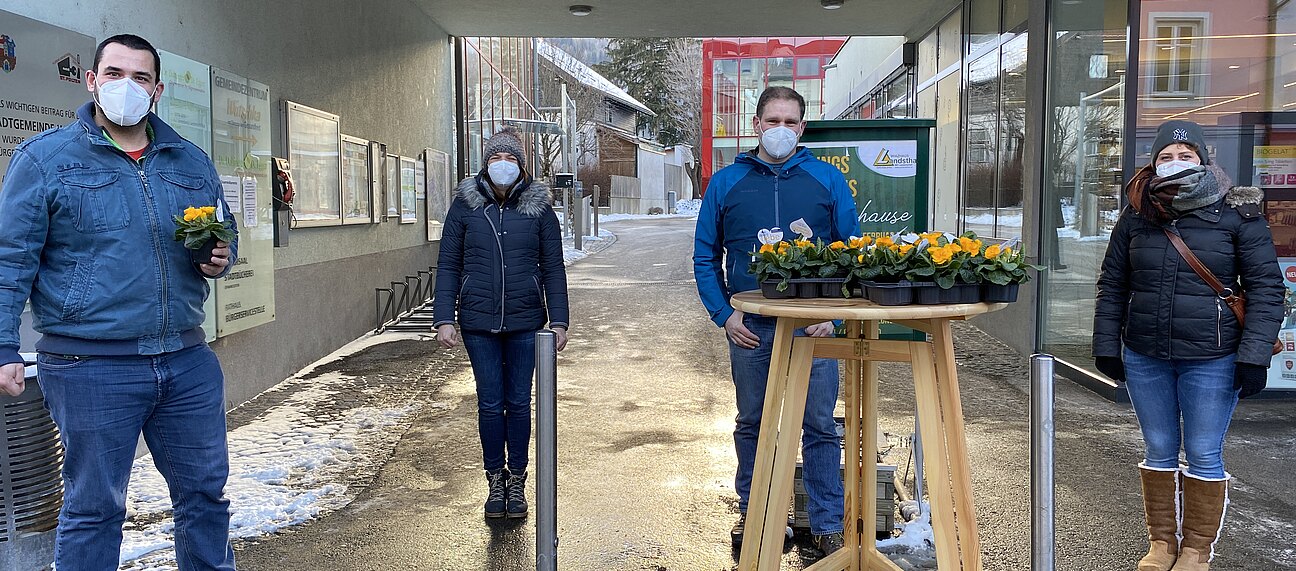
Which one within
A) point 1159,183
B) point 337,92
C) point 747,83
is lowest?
point 1159,183

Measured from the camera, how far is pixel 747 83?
5294 centimetres

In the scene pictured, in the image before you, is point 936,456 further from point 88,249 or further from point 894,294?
point 88,249

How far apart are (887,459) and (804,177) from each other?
2.33m

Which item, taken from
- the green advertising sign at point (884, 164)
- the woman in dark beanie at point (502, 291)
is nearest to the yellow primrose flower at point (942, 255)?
the woman in dark beanie at point (502, 291)

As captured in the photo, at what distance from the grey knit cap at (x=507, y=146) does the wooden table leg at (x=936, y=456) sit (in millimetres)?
2287

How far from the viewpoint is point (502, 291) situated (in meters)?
4.46

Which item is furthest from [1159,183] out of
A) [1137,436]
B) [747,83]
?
[747,83]

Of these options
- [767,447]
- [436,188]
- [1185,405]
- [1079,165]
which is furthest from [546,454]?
[436,188]

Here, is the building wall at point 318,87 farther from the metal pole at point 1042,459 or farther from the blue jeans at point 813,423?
the metal pole at point 1042,459

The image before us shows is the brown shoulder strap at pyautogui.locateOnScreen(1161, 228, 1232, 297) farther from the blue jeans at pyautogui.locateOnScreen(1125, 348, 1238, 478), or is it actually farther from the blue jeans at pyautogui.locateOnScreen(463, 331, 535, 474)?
the blue jeans at pyautogui.locateOnScreen(463, 331, 535, 474)

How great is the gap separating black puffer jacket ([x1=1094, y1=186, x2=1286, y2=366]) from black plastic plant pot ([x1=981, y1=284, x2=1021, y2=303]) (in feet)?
3.75

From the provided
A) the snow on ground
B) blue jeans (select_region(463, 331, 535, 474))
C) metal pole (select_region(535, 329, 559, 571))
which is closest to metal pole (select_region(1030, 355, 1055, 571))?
metal pole (select_region(535, 329, 559, 571))

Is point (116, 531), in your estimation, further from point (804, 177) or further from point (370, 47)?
point (370, 47)

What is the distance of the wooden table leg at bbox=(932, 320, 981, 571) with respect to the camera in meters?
2.93
